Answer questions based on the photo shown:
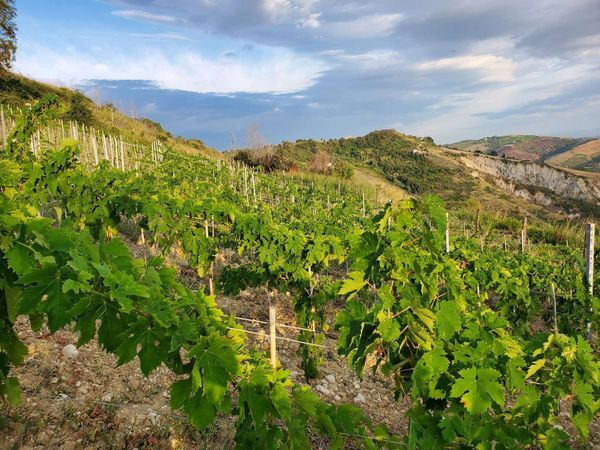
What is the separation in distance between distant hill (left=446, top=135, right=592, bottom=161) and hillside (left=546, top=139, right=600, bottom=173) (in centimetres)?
458

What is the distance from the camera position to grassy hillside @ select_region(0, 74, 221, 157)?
1058 inches

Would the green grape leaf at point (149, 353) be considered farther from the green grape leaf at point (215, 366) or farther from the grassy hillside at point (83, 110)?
the grassy hillside at point (83, 110)

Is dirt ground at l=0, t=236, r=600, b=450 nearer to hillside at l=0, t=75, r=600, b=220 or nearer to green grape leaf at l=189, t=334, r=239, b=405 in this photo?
green grape leaf at l=189, t=334, r=239, b=405

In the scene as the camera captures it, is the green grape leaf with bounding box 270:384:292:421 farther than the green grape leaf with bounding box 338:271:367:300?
No

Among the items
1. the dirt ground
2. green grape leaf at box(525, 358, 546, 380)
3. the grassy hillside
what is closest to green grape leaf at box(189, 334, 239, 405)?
the dirt ground

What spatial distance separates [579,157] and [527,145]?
25.2 meters

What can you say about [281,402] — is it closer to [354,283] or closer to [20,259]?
[354,283]

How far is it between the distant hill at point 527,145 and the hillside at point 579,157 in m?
4.58

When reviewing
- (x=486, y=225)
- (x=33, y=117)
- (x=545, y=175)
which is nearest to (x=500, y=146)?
(x=545, y=175)

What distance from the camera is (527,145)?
136 m

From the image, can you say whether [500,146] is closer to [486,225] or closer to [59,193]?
[486,225]

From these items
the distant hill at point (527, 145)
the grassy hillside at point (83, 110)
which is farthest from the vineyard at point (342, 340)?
the distant hill at point (527, 145)

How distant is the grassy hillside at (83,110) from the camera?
88.2 feet

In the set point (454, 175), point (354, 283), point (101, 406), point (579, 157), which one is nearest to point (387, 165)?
point (454, 175)
